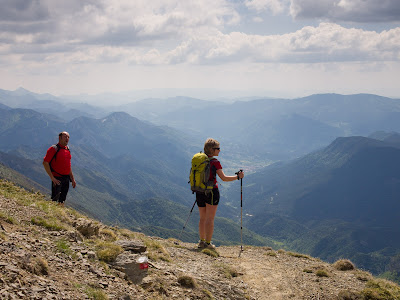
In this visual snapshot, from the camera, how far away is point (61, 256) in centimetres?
865

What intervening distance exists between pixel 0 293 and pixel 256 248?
51.4ft

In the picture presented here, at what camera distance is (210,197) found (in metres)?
14.5

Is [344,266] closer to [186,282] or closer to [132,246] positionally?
[186,282]

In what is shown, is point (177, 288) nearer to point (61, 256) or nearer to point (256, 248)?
point (61, 256)

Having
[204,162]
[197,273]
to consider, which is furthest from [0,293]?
[204,162]

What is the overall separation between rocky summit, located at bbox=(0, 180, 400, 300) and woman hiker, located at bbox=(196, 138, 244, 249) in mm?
979

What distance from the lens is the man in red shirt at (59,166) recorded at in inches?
582

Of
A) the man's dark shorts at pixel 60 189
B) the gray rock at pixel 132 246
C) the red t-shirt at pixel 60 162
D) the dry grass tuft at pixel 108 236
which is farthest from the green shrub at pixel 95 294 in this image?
the red t-shirt at pixel 60 162

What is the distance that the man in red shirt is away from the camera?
14773mm

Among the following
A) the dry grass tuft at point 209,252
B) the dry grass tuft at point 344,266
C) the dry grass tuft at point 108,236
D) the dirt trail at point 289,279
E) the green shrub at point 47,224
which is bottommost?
the dry grass tuft at point 344,266

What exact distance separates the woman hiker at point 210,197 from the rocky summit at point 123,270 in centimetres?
98

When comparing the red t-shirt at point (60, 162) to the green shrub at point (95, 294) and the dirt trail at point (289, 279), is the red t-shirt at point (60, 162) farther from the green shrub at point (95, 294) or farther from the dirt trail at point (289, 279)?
the green shrub at point (95, 294)

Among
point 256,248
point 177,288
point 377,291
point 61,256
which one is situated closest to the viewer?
point 61,256

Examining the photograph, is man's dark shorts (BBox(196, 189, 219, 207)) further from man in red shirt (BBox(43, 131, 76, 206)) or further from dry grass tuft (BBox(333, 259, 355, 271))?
dry grass tuft (BBox(333, 259, 355, 271))
